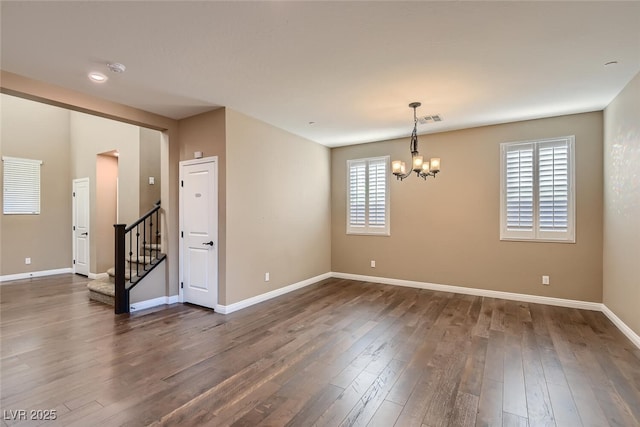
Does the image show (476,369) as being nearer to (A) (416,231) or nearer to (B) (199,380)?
(B) (199,380)

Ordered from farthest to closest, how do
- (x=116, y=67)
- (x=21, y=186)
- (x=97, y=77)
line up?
(x=21, y=186), (x=97, y=77), (x=116, y=67)

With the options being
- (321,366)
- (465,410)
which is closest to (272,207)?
(321,366)

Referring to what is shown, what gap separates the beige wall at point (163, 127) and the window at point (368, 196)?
11.3 ft

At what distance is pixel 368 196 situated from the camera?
20.6ft

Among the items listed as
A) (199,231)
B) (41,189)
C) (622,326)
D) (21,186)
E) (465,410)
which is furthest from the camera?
(41,189)

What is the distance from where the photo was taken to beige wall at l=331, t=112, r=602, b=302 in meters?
4.43

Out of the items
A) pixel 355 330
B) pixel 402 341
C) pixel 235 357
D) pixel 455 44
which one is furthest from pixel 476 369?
pixel 455 44

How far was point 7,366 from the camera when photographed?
274 centimetres

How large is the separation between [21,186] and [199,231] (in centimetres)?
500

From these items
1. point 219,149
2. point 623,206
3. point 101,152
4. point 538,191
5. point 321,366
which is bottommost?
point 321,366

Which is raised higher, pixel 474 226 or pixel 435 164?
pixel 435 164

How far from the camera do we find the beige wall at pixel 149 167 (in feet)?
19.9

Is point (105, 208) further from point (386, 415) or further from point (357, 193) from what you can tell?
point (386, 415)

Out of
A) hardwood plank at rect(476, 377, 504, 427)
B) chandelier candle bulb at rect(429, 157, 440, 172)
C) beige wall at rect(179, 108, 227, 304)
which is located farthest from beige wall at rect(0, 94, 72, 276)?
hardwood plank at rect(476, 377, 504, 427)
